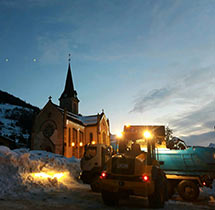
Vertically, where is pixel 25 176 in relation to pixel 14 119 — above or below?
below

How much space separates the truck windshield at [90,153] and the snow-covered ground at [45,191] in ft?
6.05

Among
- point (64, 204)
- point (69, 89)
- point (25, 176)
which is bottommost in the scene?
point (64, 204)

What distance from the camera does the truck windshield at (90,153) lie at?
14.0 m

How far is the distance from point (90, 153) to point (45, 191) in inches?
184

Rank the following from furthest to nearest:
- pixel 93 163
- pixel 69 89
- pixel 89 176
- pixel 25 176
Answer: pixel 69 89 → pixel 93 163 → pixel 89 176 → pixel 25 176

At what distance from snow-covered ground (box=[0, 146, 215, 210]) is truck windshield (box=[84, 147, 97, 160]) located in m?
1.84

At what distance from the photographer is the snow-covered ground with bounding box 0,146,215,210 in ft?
24.5

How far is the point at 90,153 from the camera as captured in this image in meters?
14.2

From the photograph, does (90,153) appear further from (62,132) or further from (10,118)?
(10,118)

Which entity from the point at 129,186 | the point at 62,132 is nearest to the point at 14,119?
the point at 62,132

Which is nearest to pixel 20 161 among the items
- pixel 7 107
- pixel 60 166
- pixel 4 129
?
pixel 60 166

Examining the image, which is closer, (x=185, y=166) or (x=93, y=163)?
(x=185, y=166)

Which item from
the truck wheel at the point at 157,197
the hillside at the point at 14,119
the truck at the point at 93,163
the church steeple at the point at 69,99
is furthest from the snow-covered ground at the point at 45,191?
the hillside at the point at 14,119

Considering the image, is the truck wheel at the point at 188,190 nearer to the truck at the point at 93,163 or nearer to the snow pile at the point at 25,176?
the truck at the point at 93,163
